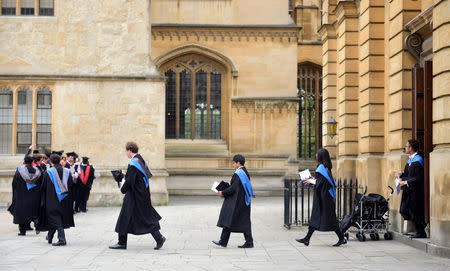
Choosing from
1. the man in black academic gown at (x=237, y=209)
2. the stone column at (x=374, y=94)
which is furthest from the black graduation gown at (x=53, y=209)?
the stone column at (x=374, y=94)

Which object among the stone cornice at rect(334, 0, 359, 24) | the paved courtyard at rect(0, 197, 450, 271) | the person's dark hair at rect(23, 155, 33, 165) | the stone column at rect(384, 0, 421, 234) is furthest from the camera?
the stone cornice at rect(334, 0, 359, 24)

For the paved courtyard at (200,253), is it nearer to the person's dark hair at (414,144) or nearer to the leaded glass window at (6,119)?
the person's dark hair at (414,144)

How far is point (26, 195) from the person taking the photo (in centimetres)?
1476

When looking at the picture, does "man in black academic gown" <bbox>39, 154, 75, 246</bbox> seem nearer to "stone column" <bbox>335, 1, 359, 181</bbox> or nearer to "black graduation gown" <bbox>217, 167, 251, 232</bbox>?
"black graduation gown" <bbox>217, 167, 251, 232</bbox>

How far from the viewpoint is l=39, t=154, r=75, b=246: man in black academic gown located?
12695 millimetres

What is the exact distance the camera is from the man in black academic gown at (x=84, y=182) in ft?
68.8

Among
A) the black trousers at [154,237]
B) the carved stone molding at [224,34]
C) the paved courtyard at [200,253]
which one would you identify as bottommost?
the paved courtyard at [200,253]

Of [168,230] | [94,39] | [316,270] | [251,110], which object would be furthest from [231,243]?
[251,110]

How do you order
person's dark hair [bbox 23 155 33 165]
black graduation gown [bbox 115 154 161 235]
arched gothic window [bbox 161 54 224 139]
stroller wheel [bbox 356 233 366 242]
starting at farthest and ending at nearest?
1. arched gothic window [bbox 161 54 224 139]
2. person's dark hair [bbox 23 155 33 165]
3. stroller wheel [bbox 356 233 366 242]
4. black graduation gown [bbox 115 154 161 235]

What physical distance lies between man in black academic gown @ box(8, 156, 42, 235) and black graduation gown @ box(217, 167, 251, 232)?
446cm

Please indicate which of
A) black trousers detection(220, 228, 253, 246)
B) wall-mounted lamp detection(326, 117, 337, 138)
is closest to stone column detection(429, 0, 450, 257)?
black trousers detection(220, 228, 253, 246)

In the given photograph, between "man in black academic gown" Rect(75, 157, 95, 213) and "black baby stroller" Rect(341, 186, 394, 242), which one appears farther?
"man in black academic gown" Rect(75, 157, 95, 213)

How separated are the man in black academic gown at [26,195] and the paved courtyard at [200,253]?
14.8 inches

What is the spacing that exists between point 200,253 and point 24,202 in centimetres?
485
